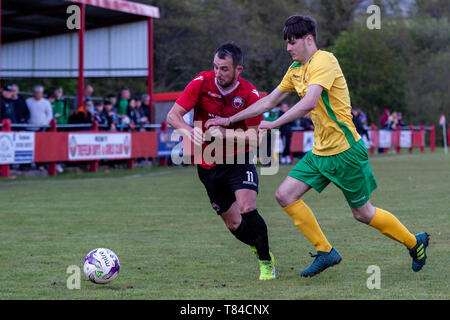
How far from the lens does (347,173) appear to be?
6.42 metres

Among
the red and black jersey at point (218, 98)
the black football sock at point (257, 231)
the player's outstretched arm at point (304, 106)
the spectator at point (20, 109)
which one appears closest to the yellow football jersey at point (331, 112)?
the player's outstretched arm at point (304, 106)

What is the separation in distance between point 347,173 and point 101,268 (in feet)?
7.16

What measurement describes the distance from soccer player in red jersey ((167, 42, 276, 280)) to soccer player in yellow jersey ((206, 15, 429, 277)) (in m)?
0.29

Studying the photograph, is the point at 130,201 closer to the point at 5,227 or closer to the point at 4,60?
the point at 5,227

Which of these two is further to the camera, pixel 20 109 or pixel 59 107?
pixel 59 107

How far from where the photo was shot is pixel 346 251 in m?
8.06

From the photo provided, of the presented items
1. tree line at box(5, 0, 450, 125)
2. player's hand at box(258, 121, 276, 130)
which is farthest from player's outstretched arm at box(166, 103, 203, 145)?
tree line at box(5, 0, 450, 125)

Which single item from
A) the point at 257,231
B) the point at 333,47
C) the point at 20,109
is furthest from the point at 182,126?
the point at 333,47

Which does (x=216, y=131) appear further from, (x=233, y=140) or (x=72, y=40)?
(x=72, y=40)

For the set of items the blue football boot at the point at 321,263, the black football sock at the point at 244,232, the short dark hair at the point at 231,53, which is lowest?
the blue football boot at the point at 321,263

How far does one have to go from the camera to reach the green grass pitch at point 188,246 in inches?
236

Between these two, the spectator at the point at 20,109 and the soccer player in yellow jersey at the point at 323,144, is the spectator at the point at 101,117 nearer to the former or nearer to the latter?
the spectator at the point at 20,109

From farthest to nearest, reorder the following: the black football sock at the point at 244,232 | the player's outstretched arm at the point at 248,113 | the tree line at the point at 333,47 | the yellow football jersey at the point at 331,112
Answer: the tree line at the point at 333,47 < the black football sock at the point at 244,232 < the player's outstretched arm at the point at 248,113 < the yellow football jersey at the point at 331,112

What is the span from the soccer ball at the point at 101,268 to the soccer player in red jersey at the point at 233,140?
3.94 feet
